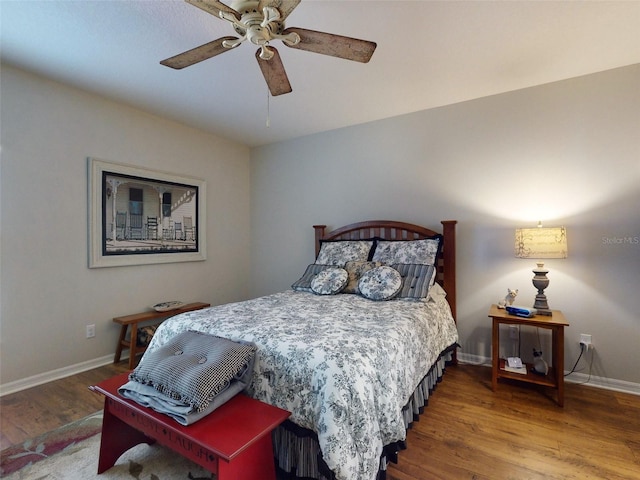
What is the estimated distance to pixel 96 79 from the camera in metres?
2.63

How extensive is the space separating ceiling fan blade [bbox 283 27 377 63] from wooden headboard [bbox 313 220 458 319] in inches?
72.1

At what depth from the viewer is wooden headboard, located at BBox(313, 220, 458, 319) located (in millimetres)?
2977

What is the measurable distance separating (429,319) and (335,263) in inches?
46.8

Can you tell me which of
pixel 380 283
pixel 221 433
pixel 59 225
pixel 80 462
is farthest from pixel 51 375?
pixel 380 283

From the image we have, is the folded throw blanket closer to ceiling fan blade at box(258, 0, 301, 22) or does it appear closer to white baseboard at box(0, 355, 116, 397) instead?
ceiling fan blade at box(258, 0, 301, 22)

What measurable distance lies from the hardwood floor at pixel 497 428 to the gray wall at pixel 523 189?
1.65 feet

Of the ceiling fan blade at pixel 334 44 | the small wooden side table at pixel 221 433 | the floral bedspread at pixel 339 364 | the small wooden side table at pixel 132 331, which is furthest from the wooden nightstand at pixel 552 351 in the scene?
the small wooden side table at pixel 132 331

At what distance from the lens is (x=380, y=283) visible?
2596mm

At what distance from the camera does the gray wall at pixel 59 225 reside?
246cm

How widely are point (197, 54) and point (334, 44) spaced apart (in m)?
0.75

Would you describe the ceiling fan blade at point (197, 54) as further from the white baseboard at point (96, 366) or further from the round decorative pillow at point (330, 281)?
the white baseboard at point (96, 366)

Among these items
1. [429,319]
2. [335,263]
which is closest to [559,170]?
→ [429,319]

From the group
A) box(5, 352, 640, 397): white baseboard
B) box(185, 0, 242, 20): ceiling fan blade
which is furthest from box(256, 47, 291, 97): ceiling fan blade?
box(5, 352, 640, 397): white baseboard

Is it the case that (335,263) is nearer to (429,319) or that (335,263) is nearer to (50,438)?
(429,319)
